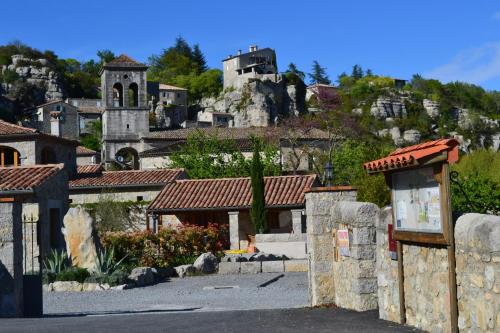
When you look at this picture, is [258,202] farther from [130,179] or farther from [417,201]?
[417,201]

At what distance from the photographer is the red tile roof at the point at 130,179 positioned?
39.3 metres

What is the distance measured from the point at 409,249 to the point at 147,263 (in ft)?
59.5

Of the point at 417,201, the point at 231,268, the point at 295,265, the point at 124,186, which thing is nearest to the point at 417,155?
the point at 417,201

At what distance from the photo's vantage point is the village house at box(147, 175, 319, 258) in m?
33.3

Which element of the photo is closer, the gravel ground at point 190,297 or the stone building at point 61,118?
the gravel ground at point 190,297

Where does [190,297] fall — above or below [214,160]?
below

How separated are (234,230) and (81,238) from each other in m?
12.5

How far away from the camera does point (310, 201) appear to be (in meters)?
12.2

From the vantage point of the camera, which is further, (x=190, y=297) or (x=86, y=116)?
(x=86, y=116)

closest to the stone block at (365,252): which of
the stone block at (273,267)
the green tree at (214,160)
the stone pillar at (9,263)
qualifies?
the stone pillar at (9,263)

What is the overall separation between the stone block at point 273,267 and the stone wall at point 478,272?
58.3 ft

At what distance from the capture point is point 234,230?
33.2 m

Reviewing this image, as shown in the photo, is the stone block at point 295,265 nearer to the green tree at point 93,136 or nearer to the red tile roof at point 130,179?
the red tile roof at point 130,179

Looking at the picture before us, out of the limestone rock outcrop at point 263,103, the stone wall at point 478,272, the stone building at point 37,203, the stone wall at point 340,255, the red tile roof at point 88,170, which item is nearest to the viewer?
the stone wall at point 478,272
